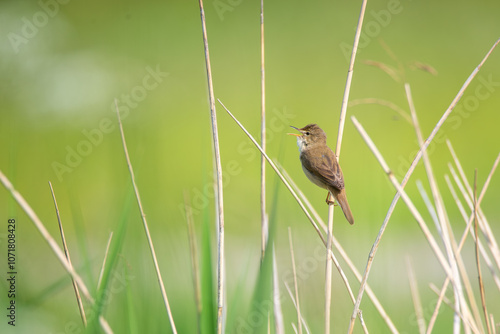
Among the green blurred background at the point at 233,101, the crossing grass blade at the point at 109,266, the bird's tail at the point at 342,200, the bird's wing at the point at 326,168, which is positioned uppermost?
the green blurred background at the point at 233,101

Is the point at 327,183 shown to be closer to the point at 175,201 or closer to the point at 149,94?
the point at 175,201

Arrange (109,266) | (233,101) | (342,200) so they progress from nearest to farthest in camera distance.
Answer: (109,266) → (342,200) → (233,101)

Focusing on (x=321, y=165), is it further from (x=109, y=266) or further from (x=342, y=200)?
(x=109, y=266)

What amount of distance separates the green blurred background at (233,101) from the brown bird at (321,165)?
1.08 meters

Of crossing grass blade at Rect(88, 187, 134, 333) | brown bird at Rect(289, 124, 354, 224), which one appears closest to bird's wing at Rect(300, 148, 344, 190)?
brown bird at Rect(289, 124, 354, 224)

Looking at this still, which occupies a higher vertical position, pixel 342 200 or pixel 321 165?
pixel 321 165

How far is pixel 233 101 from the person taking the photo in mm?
6289

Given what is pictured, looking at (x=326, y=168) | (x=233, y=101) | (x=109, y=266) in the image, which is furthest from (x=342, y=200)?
(x=233, y=101)

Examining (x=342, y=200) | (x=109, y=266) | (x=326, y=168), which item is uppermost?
(x=326, y=168)

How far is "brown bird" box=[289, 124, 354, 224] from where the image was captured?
280 centimetres

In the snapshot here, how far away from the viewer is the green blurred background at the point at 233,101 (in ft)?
15.9

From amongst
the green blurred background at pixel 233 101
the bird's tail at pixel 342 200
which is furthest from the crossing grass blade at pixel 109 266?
the green blurred background at pixel 233 101

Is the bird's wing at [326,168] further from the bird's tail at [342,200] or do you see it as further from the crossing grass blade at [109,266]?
the crossing grass blade at [109,266]

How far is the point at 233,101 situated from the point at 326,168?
11.6ft
